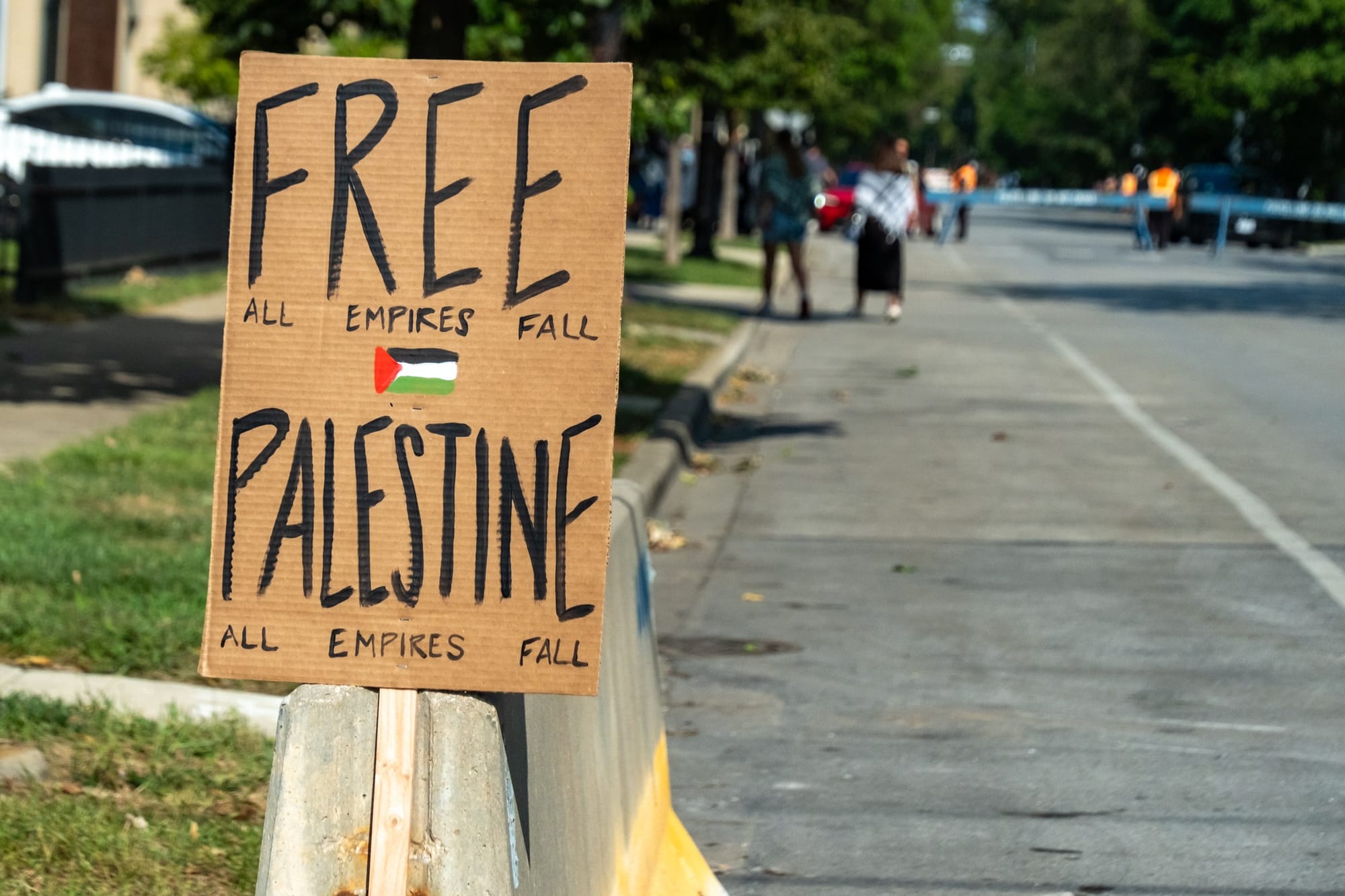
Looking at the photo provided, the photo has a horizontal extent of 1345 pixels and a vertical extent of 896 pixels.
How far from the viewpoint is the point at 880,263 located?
20.6m

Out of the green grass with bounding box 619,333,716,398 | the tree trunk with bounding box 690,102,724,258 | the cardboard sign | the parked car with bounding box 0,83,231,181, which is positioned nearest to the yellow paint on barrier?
the cardboard sign

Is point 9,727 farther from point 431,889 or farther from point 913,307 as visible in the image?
point 913,307

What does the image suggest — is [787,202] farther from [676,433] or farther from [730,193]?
[730,193]

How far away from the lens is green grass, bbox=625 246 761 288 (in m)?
25.8

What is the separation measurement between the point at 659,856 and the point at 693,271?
76.6ft

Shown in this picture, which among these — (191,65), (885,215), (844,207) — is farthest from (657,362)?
(844,207)

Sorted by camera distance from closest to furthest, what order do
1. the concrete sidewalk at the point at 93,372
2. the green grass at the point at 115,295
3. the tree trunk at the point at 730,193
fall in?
the concrete sidewalk at the point at 93,372 → the green grass at the point at 115,295 → the tree trunk at the point at 730,193

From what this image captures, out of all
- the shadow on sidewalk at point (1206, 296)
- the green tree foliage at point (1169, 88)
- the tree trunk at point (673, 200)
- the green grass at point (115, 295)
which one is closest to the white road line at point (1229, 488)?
the shadow on sidewalk at point (1206, 296)

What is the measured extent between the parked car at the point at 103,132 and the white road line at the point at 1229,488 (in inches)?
394

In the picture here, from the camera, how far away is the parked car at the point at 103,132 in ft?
68.5

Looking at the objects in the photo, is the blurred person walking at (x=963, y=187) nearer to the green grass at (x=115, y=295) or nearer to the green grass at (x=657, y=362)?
the green grass at (x=115, y=295)

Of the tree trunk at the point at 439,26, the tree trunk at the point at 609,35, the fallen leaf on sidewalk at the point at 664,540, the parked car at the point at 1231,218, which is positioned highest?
the tree trunk at the point at 609,35

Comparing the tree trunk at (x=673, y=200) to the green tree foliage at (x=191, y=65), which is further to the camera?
the green tree foliage at (x=191, y=65)

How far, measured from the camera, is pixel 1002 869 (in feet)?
14.8
